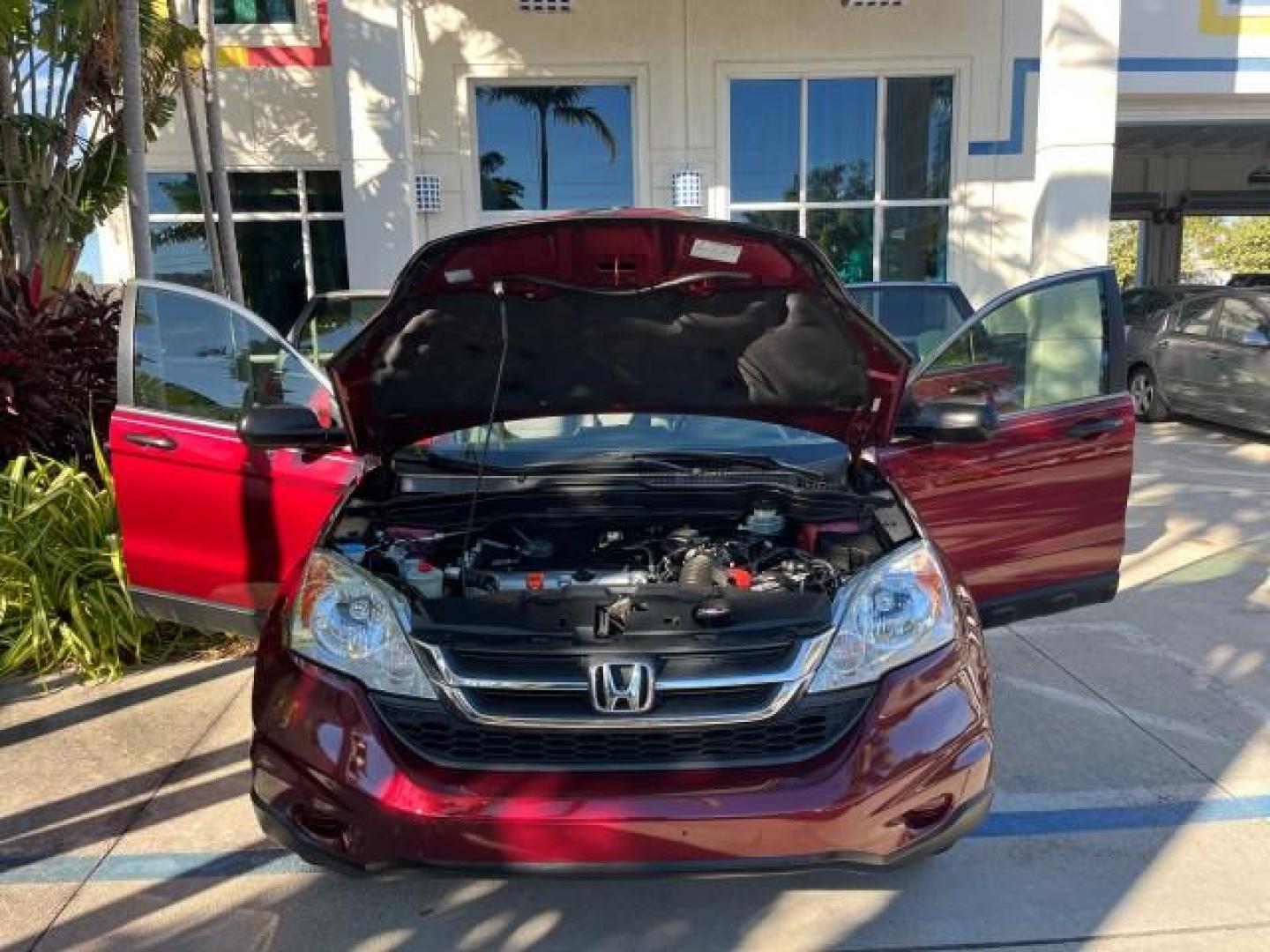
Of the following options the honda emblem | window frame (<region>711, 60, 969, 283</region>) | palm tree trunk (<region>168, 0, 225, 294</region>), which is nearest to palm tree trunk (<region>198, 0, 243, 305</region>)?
palm tree trunk (<region>168, 0, 225, 294</region>)

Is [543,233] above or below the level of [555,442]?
above

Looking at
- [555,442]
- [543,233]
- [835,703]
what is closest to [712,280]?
[543,233]

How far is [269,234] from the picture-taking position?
11.5 metres

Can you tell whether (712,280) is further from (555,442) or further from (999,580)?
(999,580)

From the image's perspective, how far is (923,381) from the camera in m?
3.90

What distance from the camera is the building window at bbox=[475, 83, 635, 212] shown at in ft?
37.5

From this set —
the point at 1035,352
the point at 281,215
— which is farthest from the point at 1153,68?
the point at 281,215

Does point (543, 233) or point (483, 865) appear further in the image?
point (543, 233)

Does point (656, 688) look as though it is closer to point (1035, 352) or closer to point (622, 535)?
point (622, 535)

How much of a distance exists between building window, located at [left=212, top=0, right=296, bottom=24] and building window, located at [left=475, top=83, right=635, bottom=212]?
2.33m

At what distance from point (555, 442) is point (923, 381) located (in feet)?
5.18

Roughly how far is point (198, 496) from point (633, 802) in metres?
2.36

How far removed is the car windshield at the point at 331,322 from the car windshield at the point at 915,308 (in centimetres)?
341

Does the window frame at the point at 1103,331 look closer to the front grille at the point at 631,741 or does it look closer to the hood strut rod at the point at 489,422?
the hood strut rod at the point at 489,422
